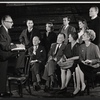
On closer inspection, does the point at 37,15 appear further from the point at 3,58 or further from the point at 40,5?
the point at 3,58

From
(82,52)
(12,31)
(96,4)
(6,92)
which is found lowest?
(6,92)

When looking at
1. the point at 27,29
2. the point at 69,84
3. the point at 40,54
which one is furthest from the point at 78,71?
the point at 27,29

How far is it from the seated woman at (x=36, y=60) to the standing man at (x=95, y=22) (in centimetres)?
138

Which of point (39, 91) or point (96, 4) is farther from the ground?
point (96, 4)

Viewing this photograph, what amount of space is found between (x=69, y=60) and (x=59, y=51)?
0.35 metres

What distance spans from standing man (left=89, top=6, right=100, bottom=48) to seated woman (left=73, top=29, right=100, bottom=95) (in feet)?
0.30

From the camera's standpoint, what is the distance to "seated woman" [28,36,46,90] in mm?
7254

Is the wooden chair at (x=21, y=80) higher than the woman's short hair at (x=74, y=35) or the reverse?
the reverse

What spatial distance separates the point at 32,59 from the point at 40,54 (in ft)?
0.80

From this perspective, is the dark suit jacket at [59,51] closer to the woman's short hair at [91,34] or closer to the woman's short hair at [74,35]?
the woman's short hair at [74,35]

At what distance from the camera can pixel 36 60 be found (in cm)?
734

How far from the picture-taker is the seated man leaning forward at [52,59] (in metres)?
7.23

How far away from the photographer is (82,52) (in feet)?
23.8

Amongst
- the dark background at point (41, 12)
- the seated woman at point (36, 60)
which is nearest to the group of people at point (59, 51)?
the seated woman at point (36, 60)
